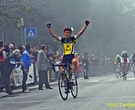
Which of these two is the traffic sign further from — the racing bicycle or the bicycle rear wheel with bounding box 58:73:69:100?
the bicycle rear wheel with bounding box 58:73:69:100

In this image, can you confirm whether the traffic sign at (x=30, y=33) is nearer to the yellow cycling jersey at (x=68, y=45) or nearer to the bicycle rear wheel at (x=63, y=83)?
the bicycle rear wheel at (x=63, y=83)

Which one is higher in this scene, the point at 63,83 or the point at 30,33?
the point at 30,33

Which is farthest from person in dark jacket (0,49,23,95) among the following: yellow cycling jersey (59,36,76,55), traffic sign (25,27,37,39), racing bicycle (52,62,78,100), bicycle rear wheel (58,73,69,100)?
traffic sign (25,27,37,39)

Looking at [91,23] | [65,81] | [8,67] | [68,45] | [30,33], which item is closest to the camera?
[68,45]

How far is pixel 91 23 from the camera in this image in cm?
6197

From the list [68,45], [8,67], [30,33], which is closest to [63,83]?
[68,45]

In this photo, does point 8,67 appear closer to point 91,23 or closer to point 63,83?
point 63,83

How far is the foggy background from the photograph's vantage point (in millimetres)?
49375

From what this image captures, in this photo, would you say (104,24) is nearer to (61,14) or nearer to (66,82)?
(61,14)

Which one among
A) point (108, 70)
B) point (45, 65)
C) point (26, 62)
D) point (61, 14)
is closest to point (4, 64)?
point (26, 62)

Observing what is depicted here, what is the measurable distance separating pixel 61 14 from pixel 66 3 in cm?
183

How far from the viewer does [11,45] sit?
20562 millimetres

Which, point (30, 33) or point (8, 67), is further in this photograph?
point (30, 33)

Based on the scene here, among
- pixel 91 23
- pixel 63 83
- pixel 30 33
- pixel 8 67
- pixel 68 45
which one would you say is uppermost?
pixel 91 23
